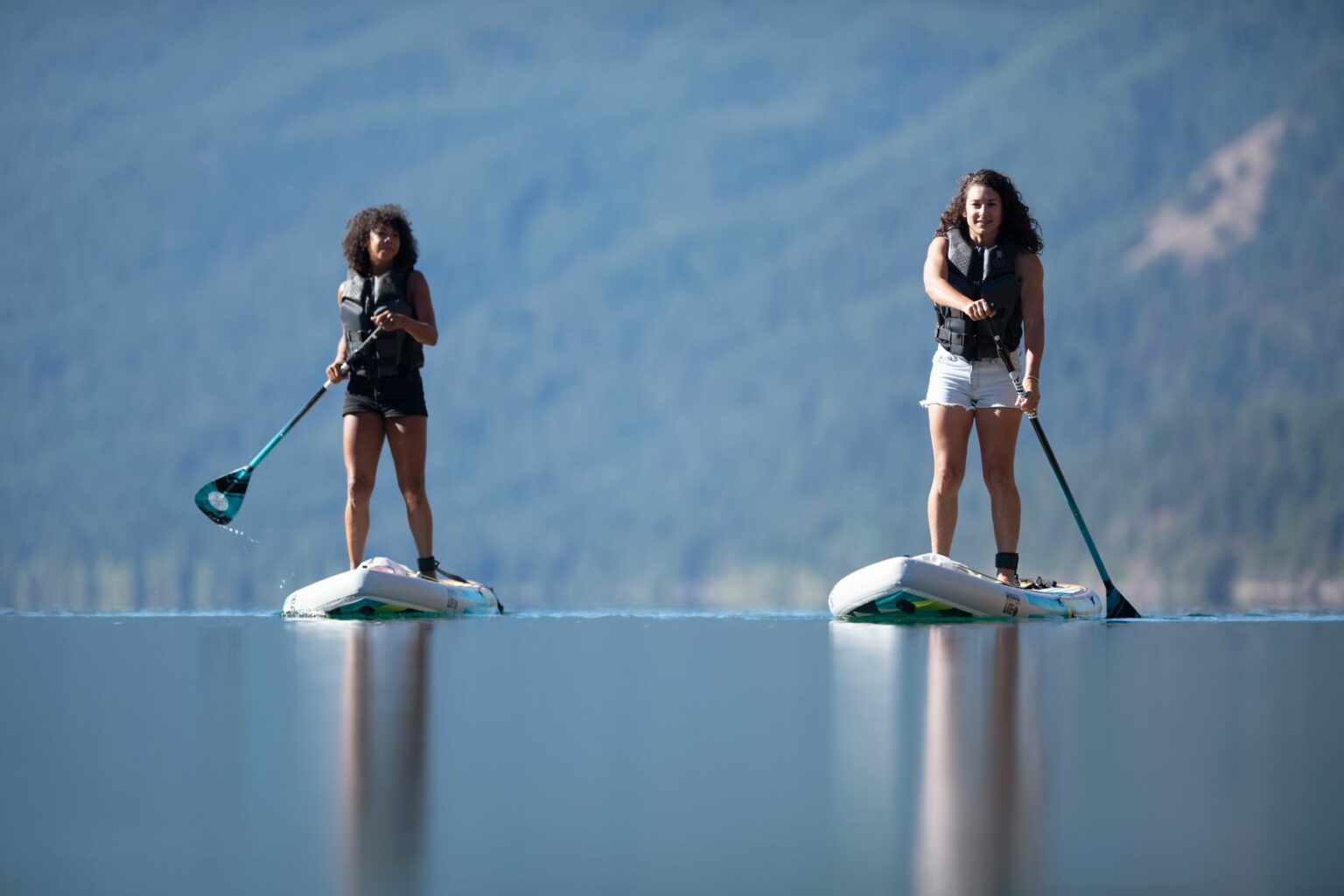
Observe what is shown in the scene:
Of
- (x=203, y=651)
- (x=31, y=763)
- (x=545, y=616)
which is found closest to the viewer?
(x=31, y=763)

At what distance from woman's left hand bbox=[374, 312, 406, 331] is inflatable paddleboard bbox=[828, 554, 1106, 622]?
146cm

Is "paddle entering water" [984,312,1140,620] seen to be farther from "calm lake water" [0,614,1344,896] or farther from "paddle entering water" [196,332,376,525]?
"paddle entering water" [196,332,376,525]

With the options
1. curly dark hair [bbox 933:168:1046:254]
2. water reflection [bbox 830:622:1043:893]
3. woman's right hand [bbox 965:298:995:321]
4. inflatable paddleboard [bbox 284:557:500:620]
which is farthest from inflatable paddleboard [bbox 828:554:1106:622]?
water reflection [bbox 830:622:1043:893]

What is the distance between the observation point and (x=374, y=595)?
4414 millimetres

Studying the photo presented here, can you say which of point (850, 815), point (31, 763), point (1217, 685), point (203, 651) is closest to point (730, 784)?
point (850, 815)

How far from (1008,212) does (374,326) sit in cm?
186

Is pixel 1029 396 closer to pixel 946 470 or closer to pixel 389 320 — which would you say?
pixel 946 470

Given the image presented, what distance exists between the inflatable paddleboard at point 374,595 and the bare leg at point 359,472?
13 centimetres

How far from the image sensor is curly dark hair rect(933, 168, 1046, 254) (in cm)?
440

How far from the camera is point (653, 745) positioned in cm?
149

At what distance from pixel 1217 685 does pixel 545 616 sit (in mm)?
2898

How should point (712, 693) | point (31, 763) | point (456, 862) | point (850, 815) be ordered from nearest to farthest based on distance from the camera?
point (456, 862)
point (850, 815)
point (31, 763)
point (712, 693)

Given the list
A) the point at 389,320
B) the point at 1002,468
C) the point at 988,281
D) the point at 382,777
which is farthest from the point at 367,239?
the point at 382,777

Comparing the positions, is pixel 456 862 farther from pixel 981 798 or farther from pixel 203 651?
pixel 203 651
